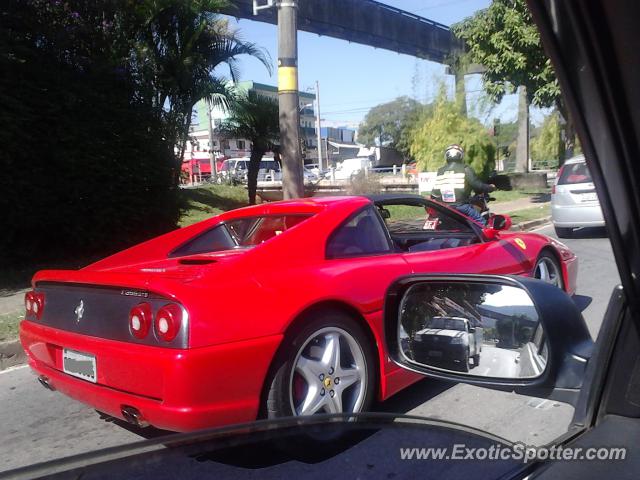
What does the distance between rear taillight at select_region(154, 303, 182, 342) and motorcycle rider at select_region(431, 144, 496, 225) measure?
20.4ft

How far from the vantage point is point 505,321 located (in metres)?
1.75

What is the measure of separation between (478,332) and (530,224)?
13.0 meters

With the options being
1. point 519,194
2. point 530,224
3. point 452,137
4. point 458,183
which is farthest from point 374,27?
point 458,183

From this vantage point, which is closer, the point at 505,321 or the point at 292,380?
the point at 505,321

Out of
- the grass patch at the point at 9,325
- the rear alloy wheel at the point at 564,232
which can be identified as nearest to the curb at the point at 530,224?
the rear alloy wheel at the point at 564,232

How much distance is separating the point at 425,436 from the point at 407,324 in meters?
0.41

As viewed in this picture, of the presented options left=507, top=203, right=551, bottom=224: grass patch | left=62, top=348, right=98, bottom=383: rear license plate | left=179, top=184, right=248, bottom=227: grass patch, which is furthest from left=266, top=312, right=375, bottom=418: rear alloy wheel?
left=507, top=203, right=551, bottom=224: grass patch

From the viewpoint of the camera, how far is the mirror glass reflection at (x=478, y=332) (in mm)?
1675

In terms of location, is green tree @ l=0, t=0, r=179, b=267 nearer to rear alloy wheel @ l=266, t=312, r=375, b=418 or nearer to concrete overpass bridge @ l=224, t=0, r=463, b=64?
rear alloy wheel @ l=266, t=312, r=375, b=418

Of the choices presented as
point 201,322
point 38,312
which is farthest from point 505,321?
point 38,312

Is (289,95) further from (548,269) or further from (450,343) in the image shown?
(450,343)

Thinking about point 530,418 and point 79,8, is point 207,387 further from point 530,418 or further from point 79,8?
point 79,8

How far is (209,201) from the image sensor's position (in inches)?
675

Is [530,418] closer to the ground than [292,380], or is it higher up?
closer to the ground
